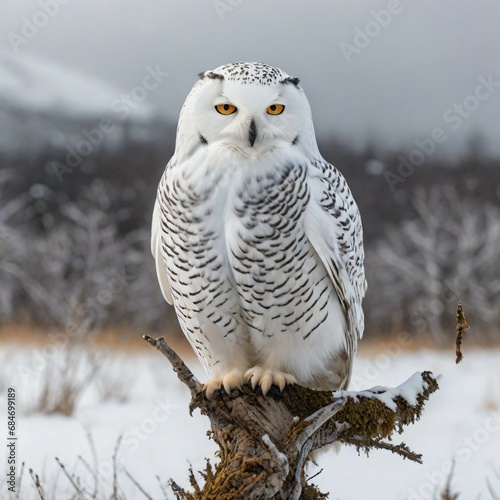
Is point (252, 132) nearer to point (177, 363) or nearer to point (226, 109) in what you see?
point (226, 109)

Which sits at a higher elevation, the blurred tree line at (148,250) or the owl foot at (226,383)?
the blurred tree line at (148,250)

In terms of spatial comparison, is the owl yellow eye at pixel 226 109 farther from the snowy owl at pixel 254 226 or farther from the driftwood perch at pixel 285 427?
the driftwood perch at pixel 285 427

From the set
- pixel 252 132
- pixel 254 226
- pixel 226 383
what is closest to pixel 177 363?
pixel 226 383

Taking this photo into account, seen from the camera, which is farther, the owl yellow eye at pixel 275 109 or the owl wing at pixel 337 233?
the owl wing at pixel 337 233

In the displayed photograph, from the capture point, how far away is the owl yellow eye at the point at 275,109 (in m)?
1.76

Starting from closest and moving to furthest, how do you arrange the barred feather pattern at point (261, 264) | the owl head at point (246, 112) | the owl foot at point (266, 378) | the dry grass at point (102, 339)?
the owl head at point (246, 112)
the barred feather pattern at point (261, 264)
the owl foot at point (266, 378)
the dry grass at point (102, 339)

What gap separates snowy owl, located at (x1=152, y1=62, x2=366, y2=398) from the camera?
1.78m

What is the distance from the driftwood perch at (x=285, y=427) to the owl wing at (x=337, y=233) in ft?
0.99

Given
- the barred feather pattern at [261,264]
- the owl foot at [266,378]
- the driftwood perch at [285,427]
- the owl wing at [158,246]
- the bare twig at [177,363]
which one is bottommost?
the driftwood perch at [285,427]

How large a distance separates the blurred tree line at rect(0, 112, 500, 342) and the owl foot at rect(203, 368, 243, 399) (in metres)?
4.75

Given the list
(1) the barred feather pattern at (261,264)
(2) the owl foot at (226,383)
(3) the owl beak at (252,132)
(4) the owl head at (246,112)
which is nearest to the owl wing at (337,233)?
(1) the barred feather pattern at (261,264)

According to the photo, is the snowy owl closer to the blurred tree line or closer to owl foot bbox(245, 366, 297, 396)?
owl foot bbox(245, 366, 297, 396)

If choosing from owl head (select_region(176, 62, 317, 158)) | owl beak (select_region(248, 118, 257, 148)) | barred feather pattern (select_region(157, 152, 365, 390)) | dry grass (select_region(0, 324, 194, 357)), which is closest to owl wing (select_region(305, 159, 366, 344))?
barred feather pattern (select_region(157, 152, 365, 390))

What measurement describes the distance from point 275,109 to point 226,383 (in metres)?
0.77
